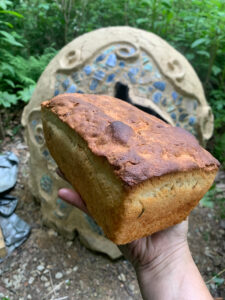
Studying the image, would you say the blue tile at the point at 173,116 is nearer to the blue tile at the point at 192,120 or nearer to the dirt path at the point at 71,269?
the blue tile at the point at 192,120

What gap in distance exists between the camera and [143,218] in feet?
3.05

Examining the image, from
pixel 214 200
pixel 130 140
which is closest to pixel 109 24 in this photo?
pixel 214 200

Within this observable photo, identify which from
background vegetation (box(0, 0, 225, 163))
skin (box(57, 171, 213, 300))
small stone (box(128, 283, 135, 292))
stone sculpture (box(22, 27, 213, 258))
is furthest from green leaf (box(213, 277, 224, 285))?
skin (box(57, 171, 213, 300))

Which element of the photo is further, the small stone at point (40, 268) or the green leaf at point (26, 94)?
the green leaf at point (26, 94)

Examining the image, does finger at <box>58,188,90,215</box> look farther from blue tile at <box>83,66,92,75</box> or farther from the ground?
the ground

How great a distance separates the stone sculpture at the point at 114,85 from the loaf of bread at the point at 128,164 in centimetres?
80

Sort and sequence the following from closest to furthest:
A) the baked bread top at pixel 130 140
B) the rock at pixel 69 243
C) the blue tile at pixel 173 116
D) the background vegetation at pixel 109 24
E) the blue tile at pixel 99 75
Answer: the baked bread top at pixel 130 140 < the blue tile at pixel 99 75 < the blue tile at pixel 173 116 < the rock at pixel 69 243 < the background vegetation at pixel 109 24

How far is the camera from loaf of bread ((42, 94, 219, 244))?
2.67 feet

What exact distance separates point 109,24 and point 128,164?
3.78m

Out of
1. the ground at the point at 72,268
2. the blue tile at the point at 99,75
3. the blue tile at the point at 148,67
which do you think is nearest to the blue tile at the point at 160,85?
the blue tile at the point at 148,67

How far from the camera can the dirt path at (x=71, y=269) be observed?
2109mm

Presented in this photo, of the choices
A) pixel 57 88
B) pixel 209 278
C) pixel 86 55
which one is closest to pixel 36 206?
pixel 57 88

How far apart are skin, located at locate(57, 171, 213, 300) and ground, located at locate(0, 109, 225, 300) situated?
972 millimetres

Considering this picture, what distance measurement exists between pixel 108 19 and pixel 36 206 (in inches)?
117
